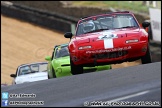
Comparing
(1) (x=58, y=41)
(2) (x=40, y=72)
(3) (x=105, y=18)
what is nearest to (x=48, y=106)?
(3) (x=105, y=18)

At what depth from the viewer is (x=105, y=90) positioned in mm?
8422

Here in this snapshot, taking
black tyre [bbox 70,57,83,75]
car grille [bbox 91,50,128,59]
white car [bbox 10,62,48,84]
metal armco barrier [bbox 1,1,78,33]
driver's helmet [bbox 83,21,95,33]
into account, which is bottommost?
white car [bbox 10,62,48,84]

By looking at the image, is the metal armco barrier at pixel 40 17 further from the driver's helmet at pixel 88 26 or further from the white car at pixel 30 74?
the driver's helmet at pixel 88 26

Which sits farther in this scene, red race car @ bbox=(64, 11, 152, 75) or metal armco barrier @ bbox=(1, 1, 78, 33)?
metal armco barrier @ bbox=(1, 1, 78, 33)

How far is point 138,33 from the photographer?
13281 mm

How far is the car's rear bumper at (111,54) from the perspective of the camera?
42.5 ft

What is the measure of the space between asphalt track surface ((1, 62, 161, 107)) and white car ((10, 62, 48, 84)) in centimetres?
706

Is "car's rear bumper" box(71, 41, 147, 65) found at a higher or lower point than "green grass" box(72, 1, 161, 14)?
lower

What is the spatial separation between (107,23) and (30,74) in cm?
480

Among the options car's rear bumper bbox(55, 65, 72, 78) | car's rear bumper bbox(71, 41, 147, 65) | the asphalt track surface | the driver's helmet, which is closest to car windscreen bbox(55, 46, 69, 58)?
car's rear bumper bbox(55, 65, 72, 78)

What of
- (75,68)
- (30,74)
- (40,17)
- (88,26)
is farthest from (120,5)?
(75,68)

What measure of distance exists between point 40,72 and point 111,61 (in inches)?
231

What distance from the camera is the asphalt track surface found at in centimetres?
745

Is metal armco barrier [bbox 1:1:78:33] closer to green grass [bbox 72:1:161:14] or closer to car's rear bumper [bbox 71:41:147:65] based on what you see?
green grass [bbox 72:1:161:14]
